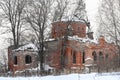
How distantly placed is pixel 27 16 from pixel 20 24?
15.9 ft

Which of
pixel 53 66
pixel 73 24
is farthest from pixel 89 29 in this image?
pixel 53 66

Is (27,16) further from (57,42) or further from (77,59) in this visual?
(77,59)

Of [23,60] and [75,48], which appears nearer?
[75,48]

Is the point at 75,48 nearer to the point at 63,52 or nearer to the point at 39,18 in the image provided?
the point at 63,52

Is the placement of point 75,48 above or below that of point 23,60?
above

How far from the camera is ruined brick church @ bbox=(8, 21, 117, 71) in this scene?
61.2 m

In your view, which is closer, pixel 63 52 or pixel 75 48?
pixel 63 52

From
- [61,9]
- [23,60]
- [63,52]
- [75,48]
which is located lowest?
[23,60]

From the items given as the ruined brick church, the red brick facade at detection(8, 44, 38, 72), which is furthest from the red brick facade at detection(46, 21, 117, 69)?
the red brick facade at detection(8, 44, 38, 72)

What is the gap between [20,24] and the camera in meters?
62.8

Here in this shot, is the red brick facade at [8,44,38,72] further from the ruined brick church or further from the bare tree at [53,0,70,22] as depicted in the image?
the bare tree at [53,0,70,22]

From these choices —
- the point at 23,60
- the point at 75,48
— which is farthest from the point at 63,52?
the point at 23,60

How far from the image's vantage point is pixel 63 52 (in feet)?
201

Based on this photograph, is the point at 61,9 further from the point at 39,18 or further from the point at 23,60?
the point at 23,60
